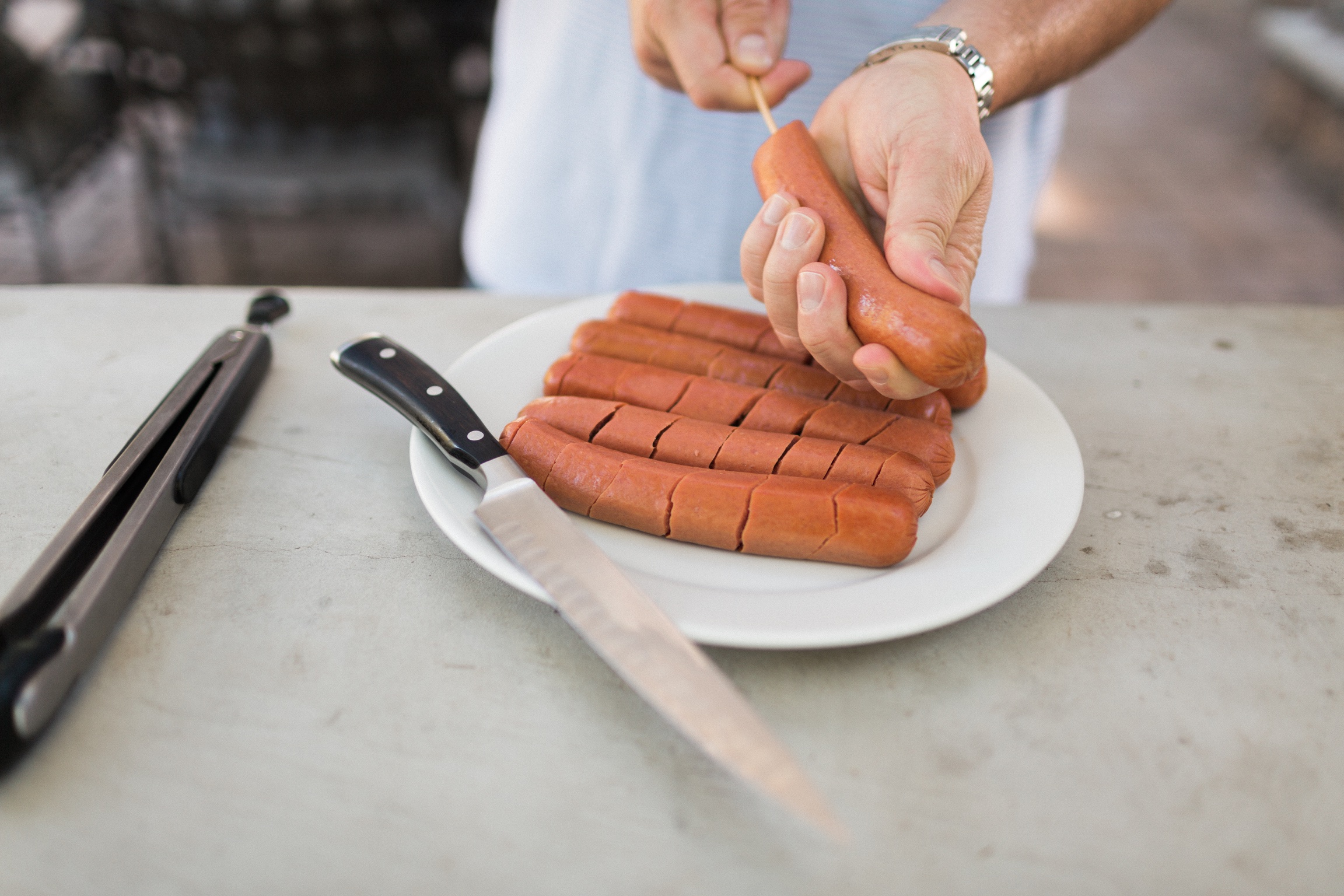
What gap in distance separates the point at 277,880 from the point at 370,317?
128 centimetres

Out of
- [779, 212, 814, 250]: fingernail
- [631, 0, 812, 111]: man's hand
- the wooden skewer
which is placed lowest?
[779, 212, 814, 250]: fingernail

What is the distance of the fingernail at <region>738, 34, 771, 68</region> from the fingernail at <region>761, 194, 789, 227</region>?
19.5 inches

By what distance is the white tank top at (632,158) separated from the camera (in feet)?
6.83

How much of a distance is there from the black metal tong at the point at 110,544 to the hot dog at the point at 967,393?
1.20m

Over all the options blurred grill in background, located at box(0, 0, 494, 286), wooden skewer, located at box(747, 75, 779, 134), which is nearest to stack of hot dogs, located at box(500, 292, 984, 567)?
wooden skewer, located at box(747, 75, 779, 134)

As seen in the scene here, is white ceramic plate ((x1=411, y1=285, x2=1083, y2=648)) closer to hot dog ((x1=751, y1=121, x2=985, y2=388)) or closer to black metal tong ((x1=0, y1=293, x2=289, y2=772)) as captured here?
hot dog ((x1=751, y1=121, x2=985, y2=388))

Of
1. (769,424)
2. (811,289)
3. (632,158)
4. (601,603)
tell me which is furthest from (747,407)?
(632,158)

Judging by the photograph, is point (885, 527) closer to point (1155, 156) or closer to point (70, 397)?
point (70, 397)

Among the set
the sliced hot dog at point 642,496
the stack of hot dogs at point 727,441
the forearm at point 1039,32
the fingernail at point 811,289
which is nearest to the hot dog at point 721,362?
the stack of hot dogs at point 727,441

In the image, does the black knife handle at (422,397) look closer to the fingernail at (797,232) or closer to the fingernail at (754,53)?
the fingernail at (797,232)

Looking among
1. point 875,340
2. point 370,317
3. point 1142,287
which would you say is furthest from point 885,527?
point 1142,287

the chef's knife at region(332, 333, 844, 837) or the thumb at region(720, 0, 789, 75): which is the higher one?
the thumb at region(720, 0, 789, 75)

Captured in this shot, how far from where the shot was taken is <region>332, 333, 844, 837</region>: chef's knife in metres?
0.89

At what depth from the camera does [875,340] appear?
1226 mm
